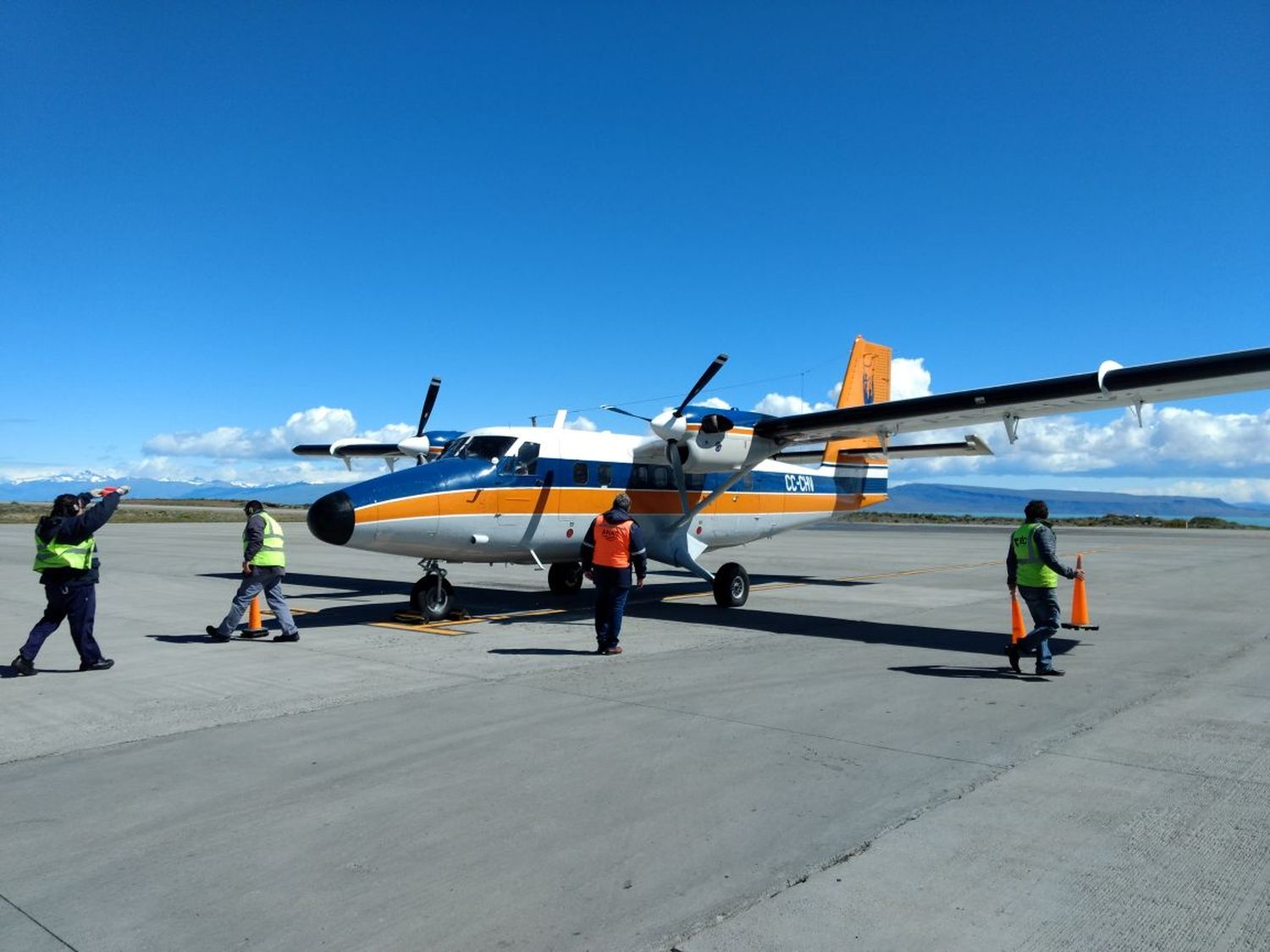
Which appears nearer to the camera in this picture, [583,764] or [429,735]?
[583,764]

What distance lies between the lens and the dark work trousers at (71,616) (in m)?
8.42

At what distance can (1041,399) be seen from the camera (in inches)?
473

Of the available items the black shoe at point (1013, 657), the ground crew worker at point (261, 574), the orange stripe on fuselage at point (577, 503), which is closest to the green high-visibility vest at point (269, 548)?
the ground crew worker at point (261, 574)

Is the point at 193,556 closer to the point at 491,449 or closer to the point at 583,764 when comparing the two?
the point at 491,449

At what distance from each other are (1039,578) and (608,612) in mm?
4669

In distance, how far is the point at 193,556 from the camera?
2561cm

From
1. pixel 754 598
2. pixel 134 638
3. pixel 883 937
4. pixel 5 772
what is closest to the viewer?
pixel 883 937

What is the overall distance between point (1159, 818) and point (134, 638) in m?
11.3

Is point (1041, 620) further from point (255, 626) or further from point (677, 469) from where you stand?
point (255, 626)

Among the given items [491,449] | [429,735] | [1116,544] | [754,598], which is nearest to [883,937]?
[429,735]

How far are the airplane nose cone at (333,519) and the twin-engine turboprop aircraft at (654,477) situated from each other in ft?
0.05

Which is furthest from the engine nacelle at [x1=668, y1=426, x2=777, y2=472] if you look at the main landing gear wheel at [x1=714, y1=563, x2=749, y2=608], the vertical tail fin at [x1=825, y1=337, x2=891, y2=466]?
the vertical tail fin at [x1=825, y1=337, x2=891, y2=466]

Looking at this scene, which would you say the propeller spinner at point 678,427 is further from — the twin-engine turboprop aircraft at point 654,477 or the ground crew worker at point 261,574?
the ground crew worker at point 261,574

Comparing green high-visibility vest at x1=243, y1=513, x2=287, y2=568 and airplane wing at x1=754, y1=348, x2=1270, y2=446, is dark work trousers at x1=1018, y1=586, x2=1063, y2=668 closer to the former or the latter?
airplane wing at x1=754, y1=348, x2=1270, y2=446
